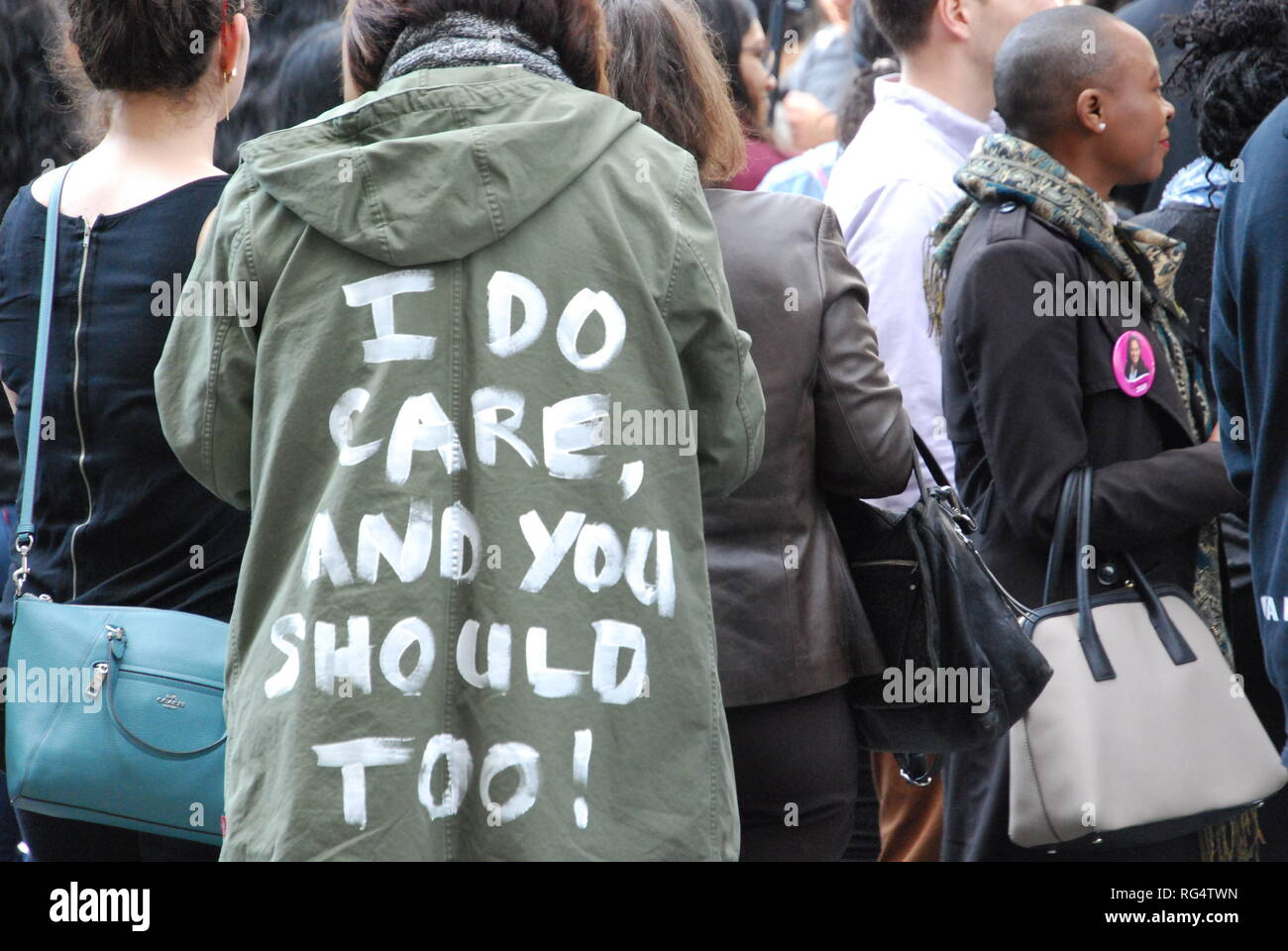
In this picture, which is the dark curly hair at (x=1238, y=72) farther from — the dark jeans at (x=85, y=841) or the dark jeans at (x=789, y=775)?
the dark jeans at (x=85, y=841)

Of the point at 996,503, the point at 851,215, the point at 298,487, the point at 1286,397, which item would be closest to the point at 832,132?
the point at 851,215

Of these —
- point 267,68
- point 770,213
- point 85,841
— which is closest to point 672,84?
point 770,213

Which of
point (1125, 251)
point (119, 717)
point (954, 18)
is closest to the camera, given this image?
point (119, 717)

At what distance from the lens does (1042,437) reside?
3.18 meters

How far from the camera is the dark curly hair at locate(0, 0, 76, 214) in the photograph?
3.73m

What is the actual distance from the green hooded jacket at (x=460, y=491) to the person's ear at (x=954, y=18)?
225 cm

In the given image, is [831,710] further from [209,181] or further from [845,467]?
[209,181]

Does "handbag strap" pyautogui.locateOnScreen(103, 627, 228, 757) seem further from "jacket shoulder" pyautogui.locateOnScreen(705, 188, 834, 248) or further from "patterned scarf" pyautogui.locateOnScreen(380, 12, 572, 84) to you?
"jacket shoulder" pyautogui.locateOnScreen(705, 188, 834, 248)

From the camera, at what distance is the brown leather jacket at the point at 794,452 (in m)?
2.66

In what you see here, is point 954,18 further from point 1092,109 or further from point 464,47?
point 464,47

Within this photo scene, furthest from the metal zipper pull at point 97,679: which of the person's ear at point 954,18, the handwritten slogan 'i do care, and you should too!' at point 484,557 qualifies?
the person's ear at point 954,18

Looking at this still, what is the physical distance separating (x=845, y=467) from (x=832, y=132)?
10.2 ft

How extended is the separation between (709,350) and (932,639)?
80 cm
